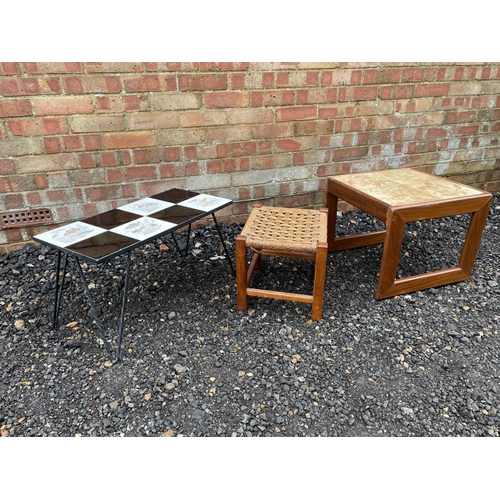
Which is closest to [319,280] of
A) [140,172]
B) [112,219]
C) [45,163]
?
[112,219]

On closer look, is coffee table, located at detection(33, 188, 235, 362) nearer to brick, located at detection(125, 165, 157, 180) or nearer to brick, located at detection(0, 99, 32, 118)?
brick, located at detection(125, 165, 157, 180)

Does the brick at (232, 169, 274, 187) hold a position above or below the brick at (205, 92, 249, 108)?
below

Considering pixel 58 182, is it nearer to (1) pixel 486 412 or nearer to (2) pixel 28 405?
(2) pixel 28 405

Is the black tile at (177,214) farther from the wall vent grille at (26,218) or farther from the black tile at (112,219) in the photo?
the wall vent grille at (26,218)

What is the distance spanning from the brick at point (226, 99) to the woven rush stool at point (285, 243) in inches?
33.5

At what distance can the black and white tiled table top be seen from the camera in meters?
1.65

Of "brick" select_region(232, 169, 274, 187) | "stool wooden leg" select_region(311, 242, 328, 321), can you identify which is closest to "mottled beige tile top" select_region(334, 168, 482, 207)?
"stool wooden leg" select_region(311, 242, 328, 321)

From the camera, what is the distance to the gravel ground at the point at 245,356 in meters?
1.48

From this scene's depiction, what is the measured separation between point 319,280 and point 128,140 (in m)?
1.53

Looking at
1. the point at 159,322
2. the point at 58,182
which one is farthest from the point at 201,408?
the point at 58,182

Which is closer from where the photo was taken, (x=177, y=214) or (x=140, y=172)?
(x=177, y=214)

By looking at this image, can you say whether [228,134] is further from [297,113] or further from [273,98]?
[297,113]

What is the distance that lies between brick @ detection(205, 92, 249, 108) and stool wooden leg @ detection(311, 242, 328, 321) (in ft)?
4.17

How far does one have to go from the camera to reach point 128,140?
2479 mm
